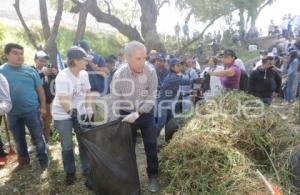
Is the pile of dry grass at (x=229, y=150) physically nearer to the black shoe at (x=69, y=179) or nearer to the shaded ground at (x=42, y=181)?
the shaded ground at (x=42, y=181)

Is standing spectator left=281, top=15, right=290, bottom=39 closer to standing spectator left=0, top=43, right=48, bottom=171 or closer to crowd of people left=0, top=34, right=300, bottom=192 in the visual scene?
crowd of people left=0, top=34, right=300, bottom=192

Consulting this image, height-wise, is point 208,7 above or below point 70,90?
above

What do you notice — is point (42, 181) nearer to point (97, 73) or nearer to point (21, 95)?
point (21, 95)

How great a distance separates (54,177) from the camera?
439cm

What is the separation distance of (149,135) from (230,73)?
1913 millimetres

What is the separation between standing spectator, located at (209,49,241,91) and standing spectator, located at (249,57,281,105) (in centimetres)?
93

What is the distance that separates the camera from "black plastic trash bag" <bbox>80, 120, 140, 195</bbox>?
354cm

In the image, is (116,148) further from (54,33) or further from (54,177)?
(54,33)

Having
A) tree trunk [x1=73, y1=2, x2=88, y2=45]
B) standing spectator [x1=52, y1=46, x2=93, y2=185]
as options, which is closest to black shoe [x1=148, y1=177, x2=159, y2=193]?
standing spectator [x1=52, y1=46, x2=93, y2=185]

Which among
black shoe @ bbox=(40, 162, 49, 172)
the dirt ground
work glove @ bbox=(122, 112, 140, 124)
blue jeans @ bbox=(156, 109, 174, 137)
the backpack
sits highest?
the backpack

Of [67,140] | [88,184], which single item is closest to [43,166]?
[67,140]

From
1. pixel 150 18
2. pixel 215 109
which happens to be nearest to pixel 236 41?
pixel 150 18

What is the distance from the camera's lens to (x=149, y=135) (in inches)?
153

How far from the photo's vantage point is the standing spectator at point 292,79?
9477mm
